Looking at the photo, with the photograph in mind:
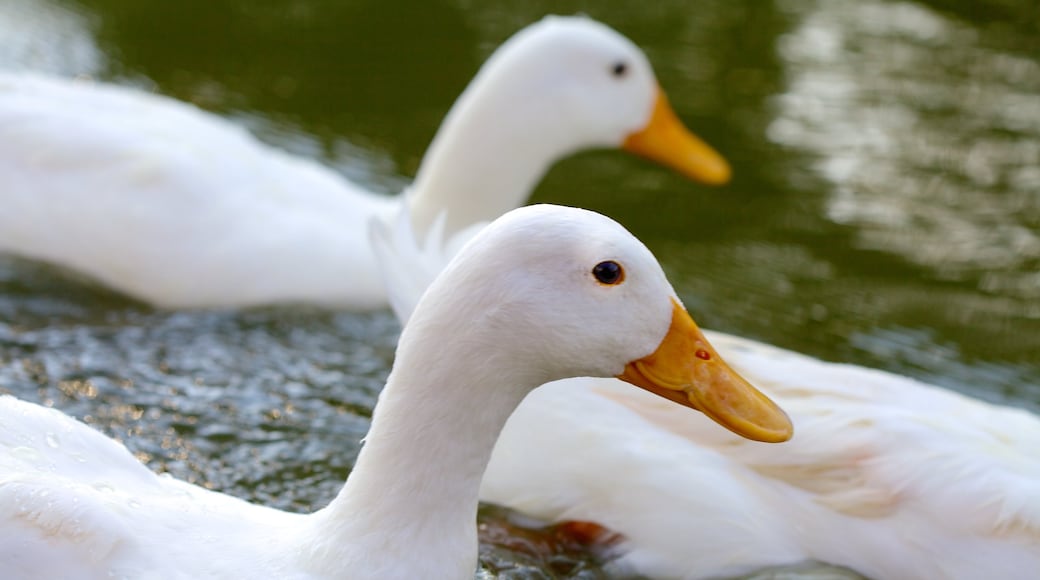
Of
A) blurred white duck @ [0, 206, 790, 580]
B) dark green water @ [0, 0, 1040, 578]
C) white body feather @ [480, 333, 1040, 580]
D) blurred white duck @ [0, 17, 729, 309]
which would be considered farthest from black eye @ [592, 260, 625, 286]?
blurred white duck @ [0, 17, 729, 309]

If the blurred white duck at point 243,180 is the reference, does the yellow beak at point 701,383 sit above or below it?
above

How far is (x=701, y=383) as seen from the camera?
109 inches

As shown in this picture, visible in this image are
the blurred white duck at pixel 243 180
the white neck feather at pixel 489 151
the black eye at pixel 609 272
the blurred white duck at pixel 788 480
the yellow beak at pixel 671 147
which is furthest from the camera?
the yellow beak at pixel 671 147

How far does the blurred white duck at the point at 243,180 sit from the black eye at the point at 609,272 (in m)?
2.35

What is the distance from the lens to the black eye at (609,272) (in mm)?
2584

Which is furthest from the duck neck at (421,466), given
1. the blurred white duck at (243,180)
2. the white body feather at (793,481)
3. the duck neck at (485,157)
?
the duck neck at (485,157)

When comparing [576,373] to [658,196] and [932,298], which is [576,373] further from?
[658,196]

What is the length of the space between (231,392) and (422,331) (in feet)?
6.25

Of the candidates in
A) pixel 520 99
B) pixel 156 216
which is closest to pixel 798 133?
pixel 520 99

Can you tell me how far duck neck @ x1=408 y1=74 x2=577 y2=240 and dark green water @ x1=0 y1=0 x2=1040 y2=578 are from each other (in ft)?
1.66

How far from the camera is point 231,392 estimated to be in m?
4.44

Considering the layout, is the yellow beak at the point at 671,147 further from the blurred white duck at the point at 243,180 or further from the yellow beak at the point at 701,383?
the yellow beak at the point at 701,383

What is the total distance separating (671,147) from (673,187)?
3.33 feet

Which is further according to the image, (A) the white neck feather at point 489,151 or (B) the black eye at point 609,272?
(A) the white neck feather at point 489,151
